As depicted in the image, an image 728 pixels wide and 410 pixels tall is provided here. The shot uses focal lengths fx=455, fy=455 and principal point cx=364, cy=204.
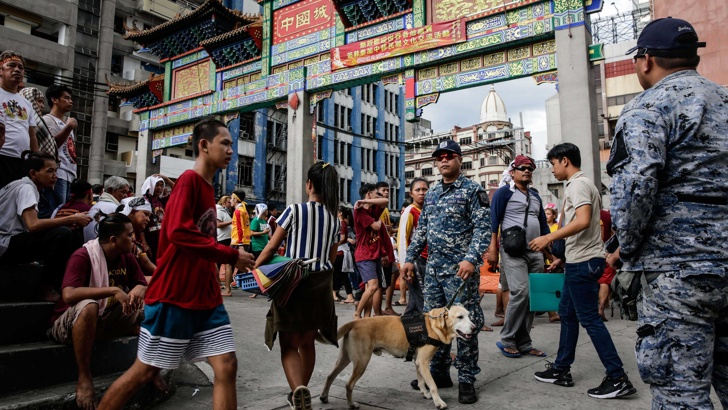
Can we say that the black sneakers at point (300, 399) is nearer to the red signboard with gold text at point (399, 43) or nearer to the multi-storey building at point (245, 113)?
the red signboard with gold text at point (399, 43)

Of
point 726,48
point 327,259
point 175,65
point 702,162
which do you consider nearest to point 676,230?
point 702,162

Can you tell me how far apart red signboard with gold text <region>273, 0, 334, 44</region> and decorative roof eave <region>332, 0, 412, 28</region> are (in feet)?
2.28

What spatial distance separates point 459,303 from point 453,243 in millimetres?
513

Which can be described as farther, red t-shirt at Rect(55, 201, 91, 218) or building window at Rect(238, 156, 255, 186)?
building window at Rect(238, 156, 255, 186)

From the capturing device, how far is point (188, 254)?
2492 millimetres

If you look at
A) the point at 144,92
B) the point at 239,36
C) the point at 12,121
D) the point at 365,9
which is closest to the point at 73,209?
the point at 12,121

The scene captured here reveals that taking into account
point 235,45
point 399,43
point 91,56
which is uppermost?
point 91,56

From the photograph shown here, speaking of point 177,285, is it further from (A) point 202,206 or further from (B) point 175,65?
(B) point 175,65

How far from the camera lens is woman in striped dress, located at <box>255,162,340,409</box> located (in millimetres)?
3201

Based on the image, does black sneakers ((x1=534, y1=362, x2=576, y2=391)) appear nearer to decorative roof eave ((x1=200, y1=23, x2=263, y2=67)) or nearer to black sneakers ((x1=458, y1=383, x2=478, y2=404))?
black sneakers ((x1=458, y1=383, x2=478, y2=404))

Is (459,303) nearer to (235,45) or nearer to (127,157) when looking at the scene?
(235,45)

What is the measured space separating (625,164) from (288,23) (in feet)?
52.5

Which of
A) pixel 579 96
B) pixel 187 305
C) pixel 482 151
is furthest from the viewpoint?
pixel 482 151

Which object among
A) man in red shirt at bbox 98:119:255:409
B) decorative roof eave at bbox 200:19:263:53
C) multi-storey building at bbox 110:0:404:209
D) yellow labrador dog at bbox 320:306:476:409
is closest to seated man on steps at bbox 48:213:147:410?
man in red shirt at bbox 98:119:255:409
